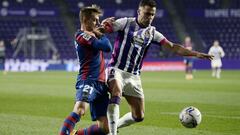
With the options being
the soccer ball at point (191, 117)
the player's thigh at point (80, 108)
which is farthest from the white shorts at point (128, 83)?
the player's thigh at point (80, 108)

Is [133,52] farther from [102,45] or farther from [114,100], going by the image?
[102,45]

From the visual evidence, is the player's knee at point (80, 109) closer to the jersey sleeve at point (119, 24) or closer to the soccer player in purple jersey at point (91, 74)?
the soccer player in purple jersey at point (91, 74)

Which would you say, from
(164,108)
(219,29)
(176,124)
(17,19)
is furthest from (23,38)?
(176,124)

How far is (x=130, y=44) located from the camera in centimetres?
899

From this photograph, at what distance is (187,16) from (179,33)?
4.22ft

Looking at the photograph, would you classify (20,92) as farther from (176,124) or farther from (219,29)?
(219,29)

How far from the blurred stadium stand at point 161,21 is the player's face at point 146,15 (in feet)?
111

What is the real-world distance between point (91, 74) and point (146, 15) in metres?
1.36

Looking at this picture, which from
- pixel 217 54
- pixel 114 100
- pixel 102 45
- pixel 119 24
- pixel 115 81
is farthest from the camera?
pixel 217 54

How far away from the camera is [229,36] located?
147ft

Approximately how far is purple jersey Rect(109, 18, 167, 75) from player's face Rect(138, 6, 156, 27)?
0.31 feet

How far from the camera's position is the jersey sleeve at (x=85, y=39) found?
25.2 ft

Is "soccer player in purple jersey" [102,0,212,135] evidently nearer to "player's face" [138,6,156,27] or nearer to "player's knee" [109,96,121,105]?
"player's face" [138,6,156,27]

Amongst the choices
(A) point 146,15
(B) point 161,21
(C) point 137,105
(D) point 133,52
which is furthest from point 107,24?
(B) point 161,21
